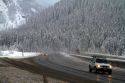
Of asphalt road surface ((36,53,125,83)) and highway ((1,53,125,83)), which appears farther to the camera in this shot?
asphalt road surface ((36,53,125,83))

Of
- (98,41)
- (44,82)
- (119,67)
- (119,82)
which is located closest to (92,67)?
(119,67)

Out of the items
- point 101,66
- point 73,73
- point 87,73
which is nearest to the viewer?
point 73,73

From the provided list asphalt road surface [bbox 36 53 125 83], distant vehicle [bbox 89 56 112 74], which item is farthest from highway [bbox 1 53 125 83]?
distant vehicle [bbox 89 56 112 74]

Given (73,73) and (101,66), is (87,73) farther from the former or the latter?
(73,73)

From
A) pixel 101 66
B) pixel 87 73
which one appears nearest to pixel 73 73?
pixel 87 73

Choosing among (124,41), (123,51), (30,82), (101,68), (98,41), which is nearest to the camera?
(30,82)

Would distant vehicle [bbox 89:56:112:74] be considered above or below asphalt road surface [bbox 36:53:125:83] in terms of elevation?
above

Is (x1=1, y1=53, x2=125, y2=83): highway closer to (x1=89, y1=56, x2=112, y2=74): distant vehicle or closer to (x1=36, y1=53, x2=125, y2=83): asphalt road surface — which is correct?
(x1=36, y1=53, x2=125, y2=83): asphalt road surface

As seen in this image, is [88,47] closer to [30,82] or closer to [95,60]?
[95,60]

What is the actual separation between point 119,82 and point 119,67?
22.7 meters

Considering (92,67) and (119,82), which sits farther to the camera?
(92,67)

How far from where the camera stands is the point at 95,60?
40.7m

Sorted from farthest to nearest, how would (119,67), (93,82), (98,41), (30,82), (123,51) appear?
(98,41) < (123,51) < (119,67) < (93,82) < (30,82)

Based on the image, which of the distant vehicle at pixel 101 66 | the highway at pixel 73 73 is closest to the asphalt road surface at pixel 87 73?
the highway at pixel 73 73
